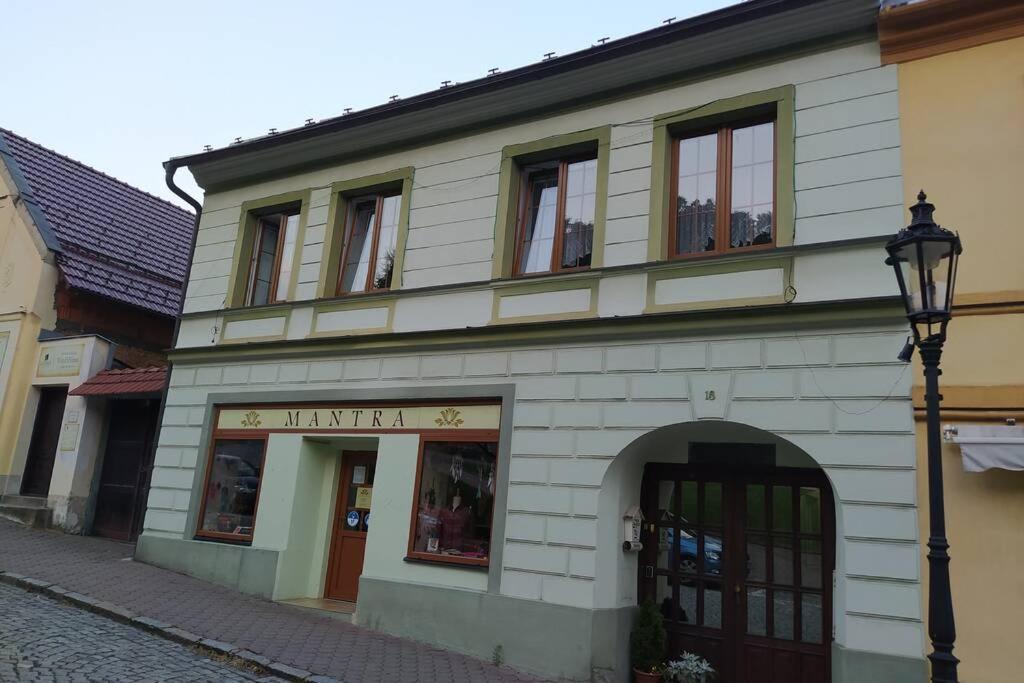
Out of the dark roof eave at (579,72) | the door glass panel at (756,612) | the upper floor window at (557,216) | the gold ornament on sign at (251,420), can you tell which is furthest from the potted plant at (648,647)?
the gold ornament on sign at (251,420)

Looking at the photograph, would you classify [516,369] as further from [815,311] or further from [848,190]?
[848,190]

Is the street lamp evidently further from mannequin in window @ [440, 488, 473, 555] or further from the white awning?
mannequin in window @ [440, 488, 473, 555]

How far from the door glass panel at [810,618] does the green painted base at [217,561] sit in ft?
21.9

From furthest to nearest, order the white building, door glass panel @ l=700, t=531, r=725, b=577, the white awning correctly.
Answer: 1. door glass panel @ l=700, t=531, r=725, b=577
2. the white building
3. the white awning

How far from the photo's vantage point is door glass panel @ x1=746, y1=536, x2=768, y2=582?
822 cm

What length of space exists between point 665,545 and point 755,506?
3.72ft

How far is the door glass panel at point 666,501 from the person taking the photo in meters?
8.90

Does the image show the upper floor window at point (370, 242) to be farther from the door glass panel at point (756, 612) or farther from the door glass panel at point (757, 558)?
the door glass panel at point (756, 612)

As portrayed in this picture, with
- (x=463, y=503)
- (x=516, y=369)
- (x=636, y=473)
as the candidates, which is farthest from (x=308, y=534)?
(x=636, y=473)

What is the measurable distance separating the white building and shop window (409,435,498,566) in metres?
0.04

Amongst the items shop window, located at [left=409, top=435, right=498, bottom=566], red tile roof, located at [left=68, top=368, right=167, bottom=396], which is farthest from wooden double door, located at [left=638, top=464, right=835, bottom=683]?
red tile roof, located at [left=68, top=368, right=167, bottom=396]

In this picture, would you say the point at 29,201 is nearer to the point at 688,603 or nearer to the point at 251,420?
the point at 251,420

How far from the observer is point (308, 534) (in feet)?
35.7

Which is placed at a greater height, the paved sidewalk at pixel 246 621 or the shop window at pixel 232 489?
the shop window at pixel 232 489
